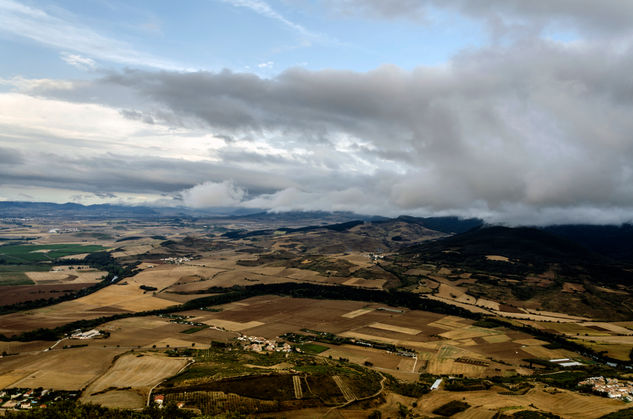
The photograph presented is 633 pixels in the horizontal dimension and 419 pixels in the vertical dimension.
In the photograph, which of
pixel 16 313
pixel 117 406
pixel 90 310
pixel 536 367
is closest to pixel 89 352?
pixel 117 406

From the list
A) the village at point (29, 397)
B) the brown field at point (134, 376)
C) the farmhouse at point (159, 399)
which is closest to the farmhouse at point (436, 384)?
the farmhouse at point (159, 399)

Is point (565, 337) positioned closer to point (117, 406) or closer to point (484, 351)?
point (484, 351)

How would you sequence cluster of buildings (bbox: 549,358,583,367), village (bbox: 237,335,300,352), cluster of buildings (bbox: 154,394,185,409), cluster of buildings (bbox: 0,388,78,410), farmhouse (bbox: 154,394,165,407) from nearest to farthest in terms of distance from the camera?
cluster of buildings (bbox: 154,394,185,409) < farmhouse (bbox: 154,394,165,407) < cluster of buildings (bbox: 0,388,78,410) < cluster of buildings (bbox: 549,358,583,367) < village (bbox: 237,335,300,352)

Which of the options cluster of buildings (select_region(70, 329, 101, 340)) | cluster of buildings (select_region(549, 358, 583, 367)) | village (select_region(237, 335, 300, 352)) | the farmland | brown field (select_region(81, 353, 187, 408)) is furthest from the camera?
cluster of buildings (select_region(70, 329, 101, 340))

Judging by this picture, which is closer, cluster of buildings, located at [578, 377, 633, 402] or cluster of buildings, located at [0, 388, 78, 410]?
cluster of buildings, located at [0, 388, 78, 410]

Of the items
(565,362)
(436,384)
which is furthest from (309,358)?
(565,362)

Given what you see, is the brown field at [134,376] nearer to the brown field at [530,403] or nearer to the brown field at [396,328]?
the brown field at [530,403]

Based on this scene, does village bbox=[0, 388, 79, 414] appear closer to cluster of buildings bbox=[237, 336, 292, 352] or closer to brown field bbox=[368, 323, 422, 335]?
cluster of buildings bbox=[237, 336, 292, 352]

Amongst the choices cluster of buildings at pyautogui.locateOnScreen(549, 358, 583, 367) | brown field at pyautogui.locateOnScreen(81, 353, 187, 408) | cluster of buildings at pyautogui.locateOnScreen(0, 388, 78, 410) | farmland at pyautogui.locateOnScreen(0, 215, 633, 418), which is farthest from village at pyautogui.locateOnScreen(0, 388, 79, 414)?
cluster of buildings at pyautogui.locateOnScreen(549, 358, 583, 367)
